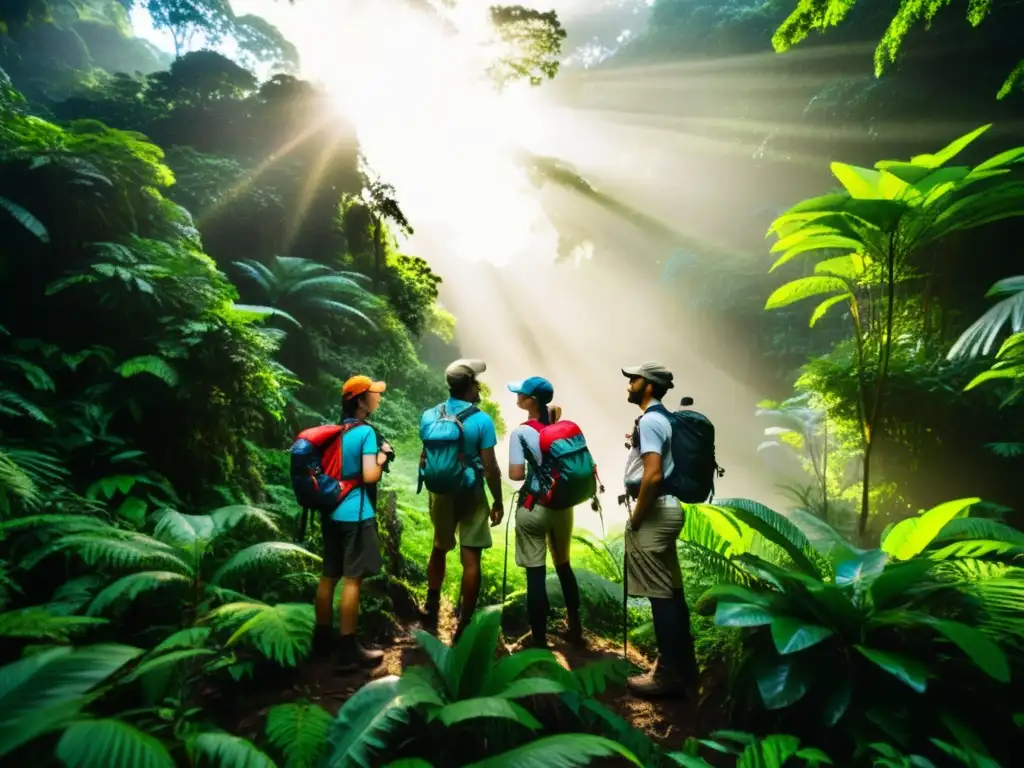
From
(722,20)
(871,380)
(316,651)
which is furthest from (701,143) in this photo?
(316,651)

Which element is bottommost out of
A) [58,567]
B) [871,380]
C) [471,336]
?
[58,567]

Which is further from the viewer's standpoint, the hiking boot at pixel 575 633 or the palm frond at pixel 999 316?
the hiking boot at pixel 575 633

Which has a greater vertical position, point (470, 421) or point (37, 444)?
point (470, 421)

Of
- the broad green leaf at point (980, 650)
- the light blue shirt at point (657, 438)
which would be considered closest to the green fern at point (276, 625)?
the light blue shirt at point (657, 438)

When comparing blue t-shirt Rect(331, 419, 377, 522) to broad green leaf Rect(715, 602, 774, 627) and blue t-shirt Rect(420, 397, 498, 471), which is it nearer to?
blue t-shirt Rect(420, 397, 498, 471)

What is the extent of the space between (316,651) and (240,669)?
27.6 inches

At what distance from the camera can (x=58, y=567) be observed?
2.69 m

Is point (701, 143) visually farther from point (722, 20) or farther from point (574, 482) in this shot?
point (574, 482)

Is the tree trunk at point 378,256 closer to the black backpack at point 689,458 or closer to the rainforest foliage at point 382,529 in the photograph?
the rainforest foliage at point 382,529

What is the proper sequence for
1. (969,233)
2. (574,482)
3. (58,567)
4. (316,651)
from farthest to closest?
(969,233) < (574,482) < (316,651) < (58,567)

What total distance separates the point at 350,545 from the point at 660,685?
2.11m

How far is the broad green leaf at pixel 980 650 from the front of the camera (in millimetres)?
1627

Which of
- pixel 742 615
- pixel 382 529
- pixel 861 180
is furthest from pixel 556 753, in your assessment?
pixel 861 180

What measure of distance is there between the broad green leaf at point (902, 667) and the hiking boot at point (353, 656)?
2.69 metres
